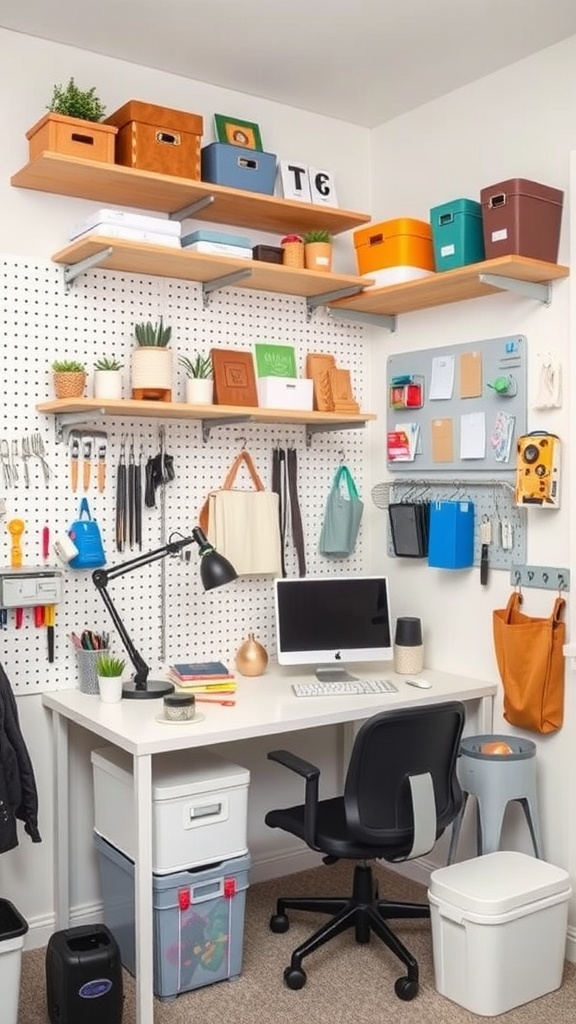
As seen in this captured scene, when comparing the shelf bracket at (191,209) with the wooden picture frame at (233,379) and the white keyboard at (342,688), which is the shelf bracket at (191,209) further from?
the white keyboard at (342,688)

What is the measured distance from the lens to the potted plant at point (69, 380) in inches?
120

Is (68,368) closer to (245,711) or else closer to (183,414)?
(183,414)

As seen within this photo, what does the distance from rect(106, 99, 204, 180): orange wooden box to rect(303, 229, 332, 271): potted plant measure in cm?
49

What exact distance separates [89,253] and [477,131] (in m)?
1.43

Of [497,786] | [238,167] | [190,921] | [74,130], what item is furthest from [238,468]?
[190,921]

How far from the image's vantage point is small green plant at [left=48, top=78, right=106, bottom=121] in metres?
2.98

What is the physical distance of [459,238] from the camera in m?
3.25

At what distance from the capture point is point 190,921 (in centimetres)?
285

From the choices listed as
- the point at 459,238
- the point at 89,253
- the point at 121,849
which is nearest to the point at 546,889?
the point at 121,849

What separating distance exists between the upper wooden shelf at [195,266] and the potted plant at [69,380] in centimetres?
33

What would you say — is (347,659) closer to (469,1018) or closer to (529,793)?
(529,793)

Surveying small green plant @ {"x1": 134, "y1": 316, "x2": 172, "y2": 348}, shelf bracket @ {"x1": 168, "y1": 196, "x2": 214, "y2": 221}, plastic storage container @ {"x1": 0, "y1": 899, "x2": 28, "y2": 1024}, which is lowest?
plastic storage container @ {"x1": 0, "y1": 899, "x2": 28, "y2": 1024}

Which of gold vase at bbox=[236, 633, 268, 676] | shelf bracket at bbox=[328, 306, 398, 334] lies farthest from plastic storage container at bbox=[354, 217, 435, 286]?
gold vase at bbox=[236, 633, 268, 676]

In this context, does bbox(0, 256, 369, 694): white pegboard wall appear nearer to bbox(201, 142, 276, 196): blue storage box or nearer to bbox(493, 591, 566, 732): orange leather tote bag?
bbox(201, 142, 276, 196): blue storage box
